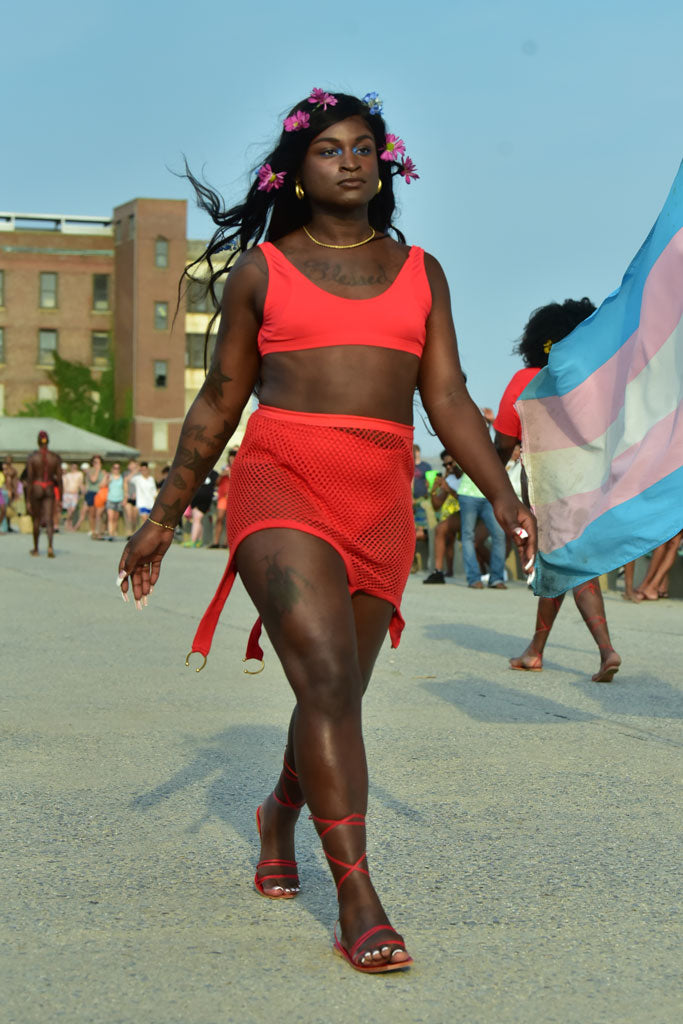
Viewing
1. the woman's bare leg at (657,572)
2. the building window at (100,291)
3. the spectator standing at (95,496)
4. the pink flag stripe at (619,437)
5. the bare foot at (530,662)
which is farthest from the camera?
the building window at (100,291)

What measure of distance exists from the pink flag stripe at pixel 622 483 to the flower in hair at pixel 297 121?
8.02ft

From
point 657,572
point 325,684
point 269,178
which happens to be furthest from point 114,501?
point 325,684

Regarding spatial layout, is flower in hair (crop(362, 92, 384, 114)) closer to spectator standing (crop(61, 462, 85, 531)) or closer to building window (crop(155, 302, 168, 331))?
spectator standing (crop(61, 462, 85, 531))

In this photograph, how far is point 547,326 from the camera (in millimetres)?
8727

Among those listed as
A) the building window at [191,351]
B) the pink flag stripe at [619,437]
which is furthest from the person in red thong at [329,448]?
the building window at [191,351]

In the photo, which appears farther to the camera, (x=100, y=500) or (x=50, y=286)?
(x=50, y=286)

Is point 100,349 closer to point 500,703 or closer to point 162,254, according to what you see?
point 162,254

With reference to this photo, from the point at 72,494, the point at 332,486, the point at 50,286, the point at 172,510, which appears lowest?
the point at 72,494

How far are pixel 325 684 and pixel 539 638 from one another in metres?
6.00

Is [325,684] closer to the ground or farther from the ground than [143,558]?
closer to the ground

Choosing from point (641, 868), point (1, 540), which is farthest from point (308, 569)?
point (1, 540)

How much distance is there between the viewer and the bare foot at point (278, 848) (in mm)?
4098

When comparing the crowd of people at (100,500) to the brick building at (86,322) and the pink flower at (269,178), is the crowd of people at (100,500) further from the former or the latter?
the brick building at (86,322)

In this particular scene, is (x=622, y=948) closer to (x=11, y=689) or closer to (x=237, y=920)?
(x=237, y=920)
